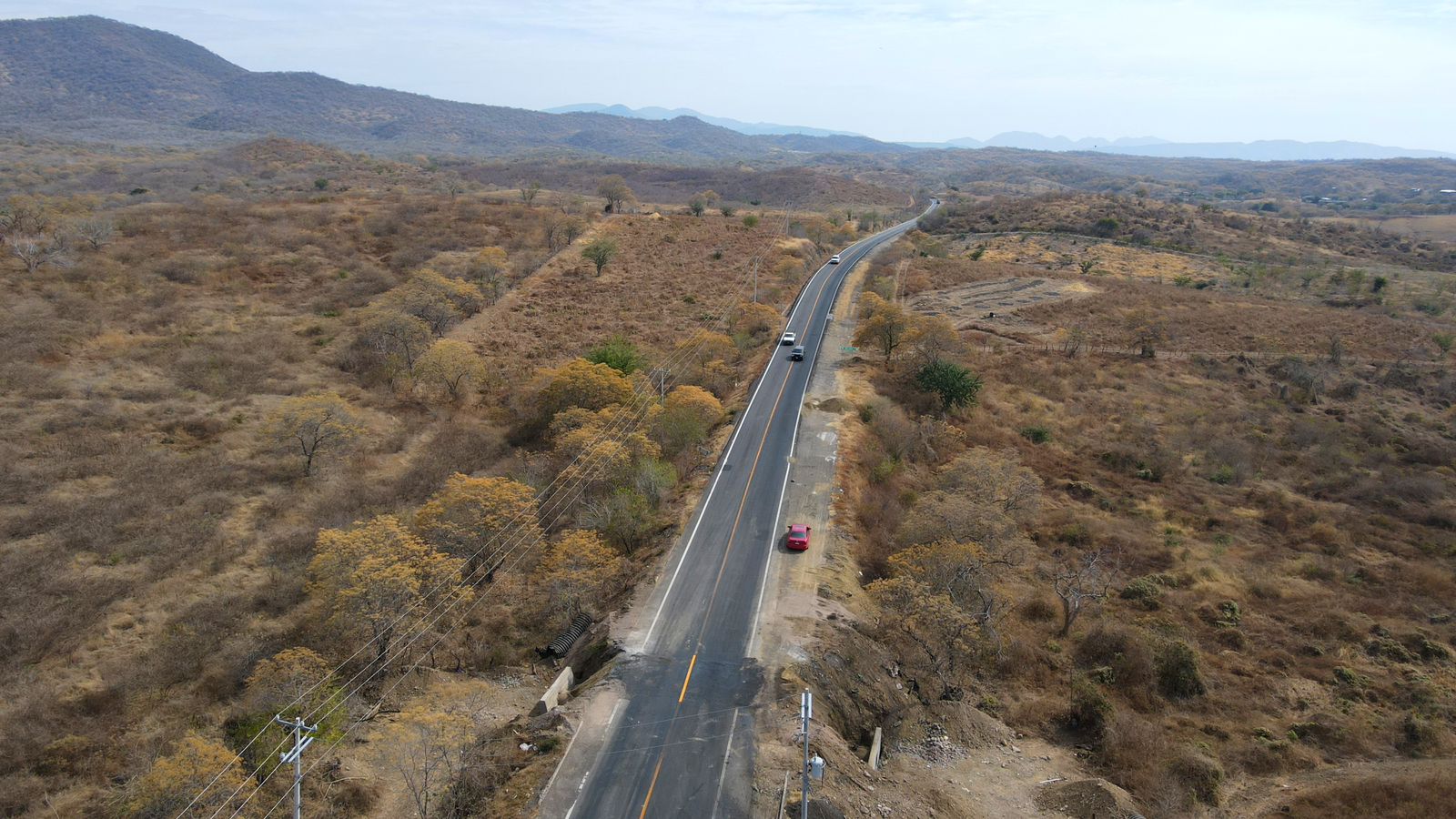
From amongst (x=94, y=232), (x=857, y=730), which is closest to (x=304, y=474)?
(x=857, y=730)

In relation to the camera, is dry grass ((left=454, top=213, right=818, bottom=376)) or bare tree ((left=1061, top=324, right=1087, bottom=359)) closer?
dry grass ((left=454, top=213, right=818, bottom=376))

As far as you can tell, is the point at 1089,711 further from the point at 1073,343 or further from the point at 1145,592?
the point at 1073,343

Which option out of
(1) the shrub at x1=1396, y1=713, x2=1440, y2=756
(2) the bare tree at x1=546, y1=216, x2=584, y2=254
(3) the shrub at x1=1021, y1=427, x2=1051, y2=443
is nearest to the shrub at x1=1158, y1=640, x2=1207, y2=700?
(1) the shrub at x1=1396, y1=713, x2=1440, y2=756

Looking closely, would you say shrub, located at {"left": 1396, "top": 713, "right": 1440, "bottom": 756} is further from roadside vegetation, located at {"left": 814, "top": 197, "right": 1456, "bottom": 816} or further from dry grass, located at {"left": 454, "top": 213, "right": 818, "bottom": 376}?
dry grass, located at {"left": 454, "top": 213, "right": 818, "bottom": 376}

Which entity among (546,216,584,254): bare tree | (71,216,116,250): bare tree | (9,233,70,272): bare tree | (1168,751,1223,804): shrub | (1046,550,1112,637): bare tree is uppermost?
(546,216,584,254): bare tree

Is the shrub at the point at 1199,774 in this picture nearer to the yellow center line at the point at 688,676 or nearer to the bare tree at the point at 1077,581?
the bare tree at the point at 1077,581

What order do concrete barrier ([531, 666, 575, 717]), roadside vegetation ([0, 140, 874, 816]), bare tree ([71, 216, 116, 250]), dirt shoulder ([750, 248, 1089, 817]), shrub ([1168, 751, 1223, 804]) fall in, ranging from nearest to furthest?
1. dirt shoulder ([750, 248, 1089, 817])
2. shrub ([1168, 751, 1223, 804])
3. roadside vegetation ([0, 140, 874, 816])
4. concrete barrier ([531, 666, 575, 717])
5. bare tree ([71, 216, 116, 250])

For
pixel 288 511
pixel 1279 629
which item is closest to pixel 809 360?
pixel 1279 629

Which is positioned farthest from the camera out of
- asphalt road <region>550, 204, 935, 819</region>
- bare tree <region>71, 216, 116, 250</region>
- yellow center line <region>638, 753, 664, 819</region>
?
bare tree <region>71, 216, 116, 250</region>

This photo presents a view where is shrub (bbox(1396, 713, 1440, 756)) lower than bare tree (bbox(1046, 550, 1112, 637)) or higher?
lower
